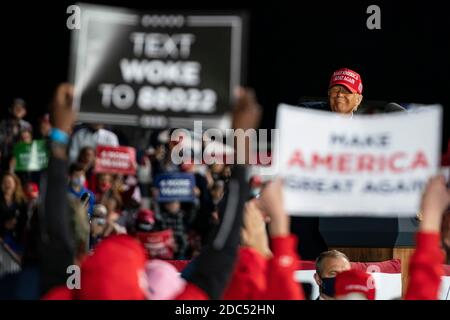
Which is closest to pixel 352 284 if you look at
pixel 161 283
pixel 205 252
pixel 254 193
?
pixel 205 252

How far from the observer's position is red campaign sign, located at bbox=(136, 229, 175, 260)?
5332 mm

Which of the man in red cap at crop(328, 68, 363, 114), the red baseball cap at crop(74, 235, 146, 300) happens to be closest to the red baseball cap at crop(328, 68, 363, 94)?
the man in red cap at crop(328, 68, 363, 114)

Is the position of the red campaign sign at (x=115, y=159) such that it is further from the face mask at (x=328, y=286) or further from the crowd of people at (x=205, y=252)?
the face mask at (x=328, y=286)

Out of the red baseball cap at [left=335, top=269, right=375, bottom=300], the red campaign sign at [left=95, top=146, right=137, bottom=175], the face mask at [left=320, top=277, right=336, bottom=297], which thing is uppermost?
the red campaign sign at [left=95, top=146, right=137, bottom=175]

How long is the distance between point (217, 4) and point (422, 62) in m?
1.92

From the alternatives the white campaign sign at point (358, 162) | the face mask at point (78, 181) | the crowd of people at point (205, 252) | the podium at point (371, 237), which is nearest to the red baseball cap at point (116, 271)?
the crowd of people at point (205, 252)

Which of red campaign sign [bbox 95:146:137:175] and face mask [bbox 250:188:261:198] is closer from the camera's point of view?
face mask [bbox 250:188:261:198]

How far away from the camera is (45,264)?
11.7 feet

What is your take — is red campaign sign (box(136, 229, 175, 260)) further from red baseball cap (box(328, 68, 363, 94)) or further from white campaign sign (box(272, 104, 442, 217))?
white campaign sign (box(272, 104, 442, 217))

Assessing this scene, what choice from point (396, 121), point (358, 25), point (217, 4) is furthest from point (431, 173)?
point (358, 25)

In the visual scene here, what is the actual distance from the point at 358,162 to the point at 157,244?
6.73 ft

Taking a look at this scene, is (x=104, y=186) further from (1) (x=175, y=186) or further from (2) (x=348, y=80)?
(2) (x=348, y=80)

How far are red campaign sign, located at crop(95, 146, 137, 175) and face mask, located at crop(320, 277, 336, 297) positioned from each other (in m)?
1.92
